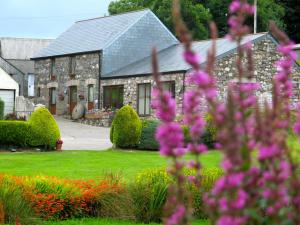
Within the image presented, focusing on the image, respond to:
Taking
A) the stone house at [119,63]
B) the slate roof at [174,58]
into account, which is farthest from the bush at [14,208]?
the stone house at [119,63]

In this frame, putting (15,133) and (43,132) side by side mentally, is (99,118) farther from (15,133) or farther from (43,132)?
(15,133)

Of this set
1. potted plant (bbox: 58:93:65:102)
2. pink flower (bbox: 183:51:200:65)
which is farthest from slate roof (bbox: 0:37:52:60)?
pink flower (bbox: 183:51:200:65)

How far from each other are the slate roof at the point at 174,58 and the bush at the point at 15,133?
11.1 m

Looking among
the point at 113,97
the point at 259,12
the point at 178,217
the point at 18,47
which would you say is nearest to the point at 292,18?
the point at 259,12

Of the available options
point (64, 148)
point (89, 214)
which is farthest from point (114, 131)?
point (89, 214)

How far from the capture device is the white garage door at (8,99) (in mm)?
34500

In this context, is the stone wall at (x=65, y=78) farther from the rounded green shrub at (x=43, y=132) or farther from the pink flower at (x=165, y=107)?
the pink flower at (x=165, y=107)

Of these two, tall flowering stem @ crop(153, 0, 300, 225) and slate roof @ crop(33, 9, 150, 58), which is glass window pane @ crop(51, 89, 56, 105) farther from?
tall flowering stem @ crop(153, 0, 300, 225)

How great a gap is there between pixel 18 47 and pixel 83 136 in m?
35.9

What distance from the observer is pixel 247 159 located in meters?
2.42

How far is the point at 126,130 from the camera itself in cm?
2141

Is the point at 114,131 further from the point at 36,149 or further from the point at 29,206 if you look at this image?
the point at 29,206

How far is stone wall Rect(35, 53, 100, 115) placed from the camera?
3678 centimetres

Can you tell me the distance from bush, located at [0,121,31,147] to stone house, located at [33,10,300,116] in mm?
10985
